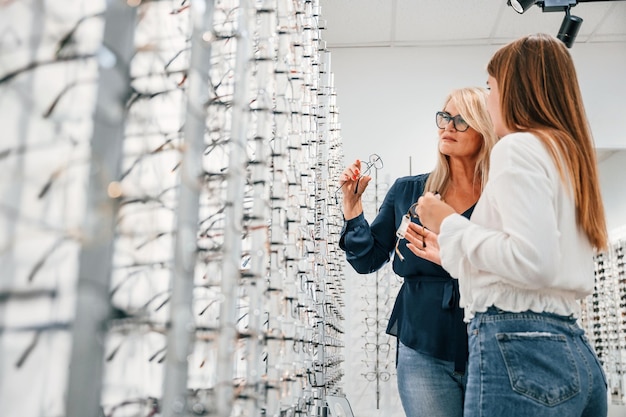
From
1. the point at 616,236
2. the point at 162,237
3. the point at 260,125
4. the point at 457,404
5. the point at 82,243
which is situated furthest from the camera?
the point at 616,236

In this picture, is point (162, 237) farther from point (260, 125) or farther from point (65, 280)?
point (260, 125)

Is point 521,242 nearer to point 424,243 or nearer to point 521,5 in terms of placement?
point 424,243

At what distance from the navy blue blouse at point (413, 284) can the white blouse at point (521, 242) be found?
39 centimetres

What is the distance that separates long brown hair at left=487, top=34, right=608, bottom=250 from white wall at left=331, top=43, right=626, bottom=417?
336 centimetres

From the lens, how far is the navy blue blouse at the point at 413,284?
4.78ft

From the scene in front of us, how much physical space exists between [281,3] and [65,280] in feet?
2.43

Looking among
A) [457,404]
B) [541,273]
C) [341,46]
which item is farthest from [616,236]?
[541,273]

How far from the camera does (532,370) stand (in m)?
0.96

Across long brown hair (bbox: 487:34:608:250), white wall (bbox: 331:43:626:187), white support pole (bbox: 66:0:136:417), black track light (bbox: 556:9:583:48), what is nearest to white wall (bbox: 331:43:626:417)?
white wall (bbox: 331:43:626:187)

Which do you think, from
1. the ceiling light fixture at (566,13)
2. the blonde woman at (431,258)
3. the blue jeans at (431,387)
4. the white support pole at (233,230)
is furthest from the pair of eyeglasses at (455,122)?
the ceiling light fixture at (566,13)

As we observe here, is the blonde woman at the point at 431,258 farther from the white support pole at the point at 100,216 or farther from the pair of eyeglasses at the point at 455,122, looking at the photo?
the white support pole at the point at 100,216

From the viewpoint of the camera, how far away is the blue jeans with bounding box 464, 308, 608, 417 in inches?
37.3

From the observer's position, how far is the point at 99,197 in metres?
0.54

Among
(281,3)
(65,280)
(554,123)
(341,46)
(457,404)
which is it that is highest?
(341,46)
